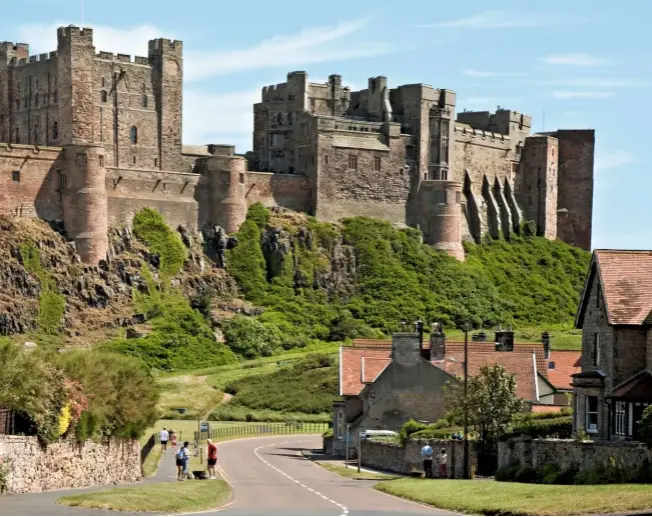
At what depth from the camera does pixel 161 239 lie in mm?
125312

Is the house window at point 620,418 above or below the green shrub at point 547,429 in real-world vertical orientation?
above

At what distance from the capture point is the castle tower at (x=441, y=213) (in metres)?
143

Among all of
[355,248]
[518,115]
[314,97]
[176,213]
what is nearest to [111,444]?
[176,213]

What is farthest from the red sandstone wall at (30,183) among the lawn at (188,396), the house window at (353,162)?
the house window at (353,162)

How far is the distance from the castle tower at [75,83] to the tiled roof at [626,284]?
70863 millimetres

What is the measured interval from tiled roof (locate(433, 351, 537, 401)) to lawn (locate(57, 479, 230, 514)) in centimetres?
2074

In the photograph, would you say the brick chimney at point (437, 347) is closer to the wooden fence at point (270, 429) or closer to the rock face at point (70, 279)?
the wooden fence at point (270, 429)

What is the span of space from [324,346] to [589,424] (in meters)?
69.5

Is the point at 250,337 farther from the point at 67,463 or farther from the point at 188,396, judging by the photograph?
the point at 67,463

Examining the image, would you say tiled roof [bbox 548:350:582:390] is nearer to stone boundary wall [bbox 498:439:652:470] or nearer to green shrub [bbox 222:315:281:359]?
stone boundary wall [bbox 498:439:652:470]

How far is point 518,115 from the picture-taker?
530ft

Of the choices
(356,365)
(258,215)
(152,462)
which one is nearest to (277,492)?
(152,462)

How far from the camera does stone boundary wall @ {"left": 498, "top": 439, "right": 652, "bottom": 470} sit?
158ft

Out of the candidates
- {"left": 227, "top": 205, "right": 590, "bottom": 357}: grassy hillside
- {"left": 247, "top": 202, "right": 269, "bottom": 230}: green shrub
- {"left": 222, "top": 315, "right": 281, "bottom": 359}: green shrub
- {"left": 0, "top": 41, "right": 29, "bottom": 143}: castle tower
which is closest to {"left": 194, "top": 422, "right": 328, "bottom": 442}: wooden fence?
{"left": 222, "top": 315, "right": 281, "bottom": 359}: green shrub
